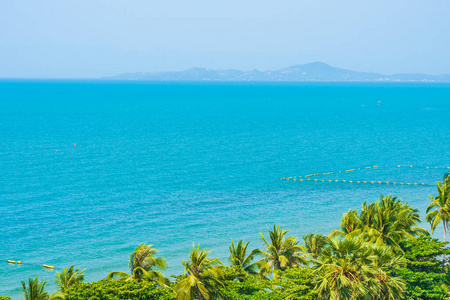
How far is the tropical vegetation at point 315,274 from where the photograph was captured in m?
35.5

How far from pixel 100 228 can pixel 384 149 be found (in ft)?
291

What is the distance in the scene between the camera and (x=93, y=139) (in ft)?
479

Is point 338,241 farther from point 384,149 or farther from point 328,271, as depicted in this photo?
point 384,149

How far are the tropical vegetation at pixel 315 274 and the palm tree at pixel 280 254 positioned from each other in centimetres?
9

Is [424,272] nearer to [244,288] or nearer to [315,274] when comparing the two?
[315,274]

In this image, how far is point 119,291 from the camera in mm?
35562

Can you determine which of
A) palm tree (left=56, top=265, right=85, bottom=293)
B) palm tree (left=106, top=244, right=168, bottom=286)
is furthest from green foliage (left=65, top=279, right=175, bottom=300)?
palm tree (left=56, top=265, right=85, bottom=293)

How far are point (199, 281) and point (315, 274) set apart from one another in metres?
8.86

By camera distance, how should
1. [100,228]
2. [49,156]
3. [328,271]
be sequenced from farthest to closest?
[49,156]
[100,228]
[328,271]

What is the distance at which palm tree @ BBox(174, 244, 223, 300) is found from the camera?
36.7 meters

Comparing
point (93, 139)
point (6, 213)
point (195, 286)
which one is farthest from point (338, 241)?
point (93, 139)

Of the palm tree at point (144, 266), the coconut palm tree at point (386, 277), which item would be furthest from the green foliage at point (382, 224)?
the palm tree at point (144, 266)

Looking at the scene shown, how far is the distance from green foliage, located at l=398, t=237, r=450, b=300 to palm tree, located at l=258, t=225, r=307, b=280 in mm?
9253

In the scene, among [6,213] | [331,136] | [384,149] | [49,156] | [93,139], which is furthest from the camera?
[331,136]
